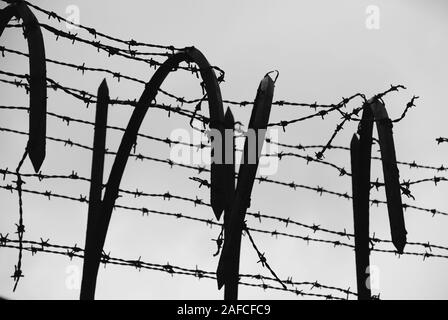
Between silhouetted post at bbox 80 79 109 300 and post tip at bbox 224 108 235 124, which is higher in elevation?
post tip at bbox 224 108 235 124

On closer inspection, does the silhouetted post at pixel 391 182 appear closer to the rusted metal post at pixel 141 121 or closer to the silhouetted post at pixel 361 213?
the silhouetted post at pixel 361 213

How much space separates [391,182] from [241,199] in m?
1.19

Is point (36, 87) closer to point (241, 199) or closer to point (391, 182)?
point (241, 199)

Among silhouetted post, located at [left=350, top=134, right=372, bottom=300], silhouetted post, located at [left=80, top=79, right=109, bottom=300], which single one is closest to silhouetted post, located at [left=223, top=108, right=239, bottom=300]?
silhouetted post, located at [left=80, top=79, right=109, bottom=300]

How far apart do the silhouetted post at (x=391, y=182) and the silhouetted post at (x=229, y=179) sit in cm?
105

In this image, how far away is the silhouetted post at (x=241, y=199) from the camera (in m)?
4.04

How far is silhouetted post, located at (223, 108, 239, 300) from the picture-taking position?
406 cm

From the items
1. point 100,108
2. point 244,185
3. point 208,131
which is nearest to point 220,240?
point 244,185

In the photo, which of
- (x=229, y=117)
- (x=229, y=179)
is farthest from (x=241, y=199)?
(x=229, y=117)

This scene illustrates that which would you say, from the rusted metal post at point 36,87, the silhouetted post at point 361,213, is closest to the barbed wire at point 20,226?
the rusted metal post at point 36,87

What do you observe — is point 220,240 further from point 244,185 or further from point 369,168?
point 369,168

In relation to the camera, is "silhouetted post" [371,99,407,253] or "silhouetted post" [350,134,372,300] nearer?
"silhouetted post" [371,99,407,253]

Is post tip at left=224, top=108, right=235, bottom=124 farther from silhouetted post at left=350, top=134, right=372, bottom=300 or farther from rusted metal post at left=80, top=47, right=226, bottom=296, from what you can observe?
silhouetted post at left=350, top=134, right=372, bottom=300
